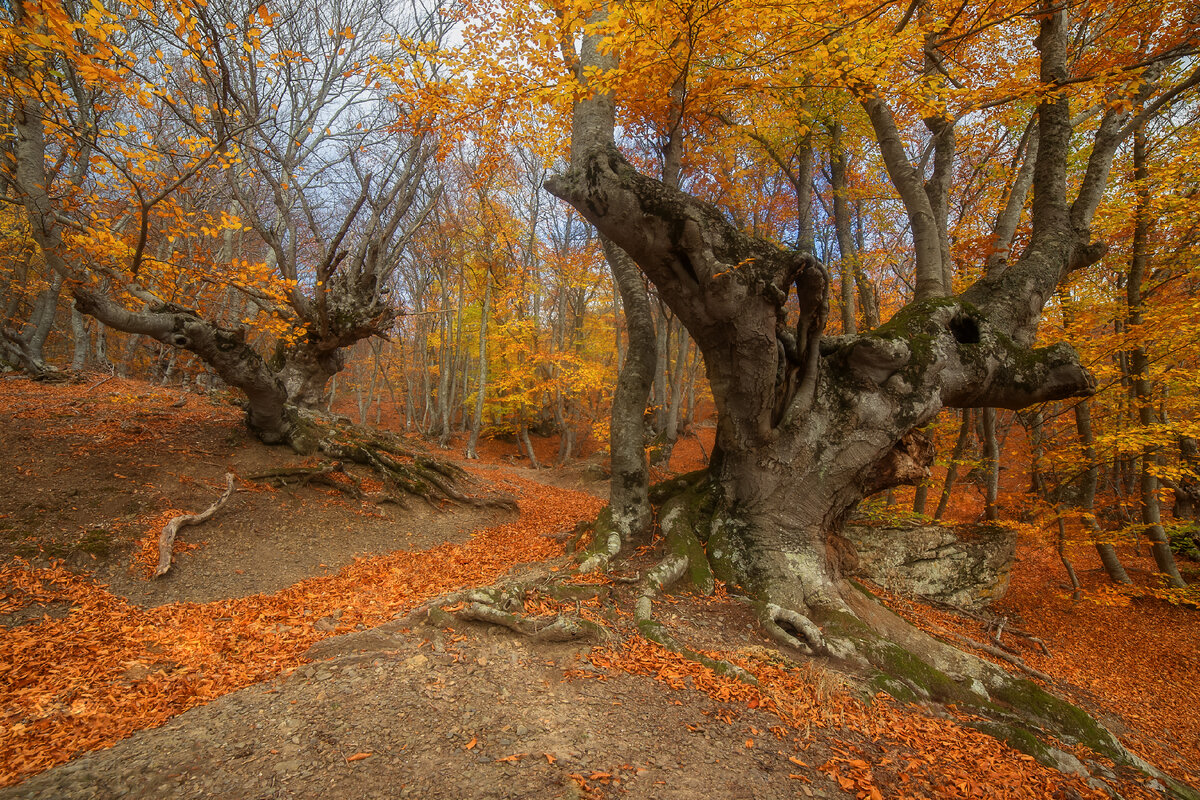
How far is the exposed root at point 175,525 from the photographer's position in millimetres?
5055

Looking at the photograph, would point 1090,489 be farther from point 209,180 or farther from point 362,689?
point 209,180

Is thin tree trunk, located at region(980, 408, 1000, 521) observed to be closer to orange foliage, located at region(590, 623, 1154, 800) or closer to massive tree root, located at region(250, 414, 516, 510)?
orange foliage, located at region(590, 623, 1154, 800)

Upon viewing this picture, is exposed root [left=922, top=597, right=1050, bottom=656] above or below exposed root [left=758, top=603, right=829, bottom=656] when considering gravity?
below

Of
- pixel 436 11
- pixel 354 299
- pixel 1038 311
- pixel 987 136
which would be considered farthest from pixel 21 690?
pixel 987 136

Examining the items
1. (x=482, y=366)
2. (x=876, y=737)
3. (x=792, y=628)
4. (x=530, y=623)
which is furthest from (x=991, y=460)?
(x=482, y=366)

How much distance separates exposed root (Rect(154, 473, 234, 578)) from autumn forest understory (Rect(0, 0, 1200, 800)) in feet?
0.12

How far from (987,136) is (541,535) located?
1284cm

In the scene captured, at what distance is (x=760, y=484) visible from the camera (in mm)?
5234

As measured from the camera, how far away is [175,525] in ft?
18.2

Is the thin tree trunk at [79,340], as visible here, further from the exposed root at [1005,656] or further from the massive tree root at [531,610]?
the exposed root at [1005,656]

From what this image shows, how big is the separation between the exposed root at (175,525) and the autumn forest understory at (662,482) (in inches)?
1.5

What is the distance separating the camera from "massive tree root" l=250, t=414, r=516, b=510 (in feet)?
26.7

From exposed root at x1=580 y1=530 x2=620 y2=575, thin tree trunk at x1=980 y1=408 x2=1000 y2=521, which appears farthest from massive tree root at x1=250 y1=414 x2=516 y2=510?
thin tree trunk at x1=980 y1=408 x2=1000 y2=521

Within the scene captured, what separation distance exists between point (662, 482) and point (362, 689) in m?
4.65
